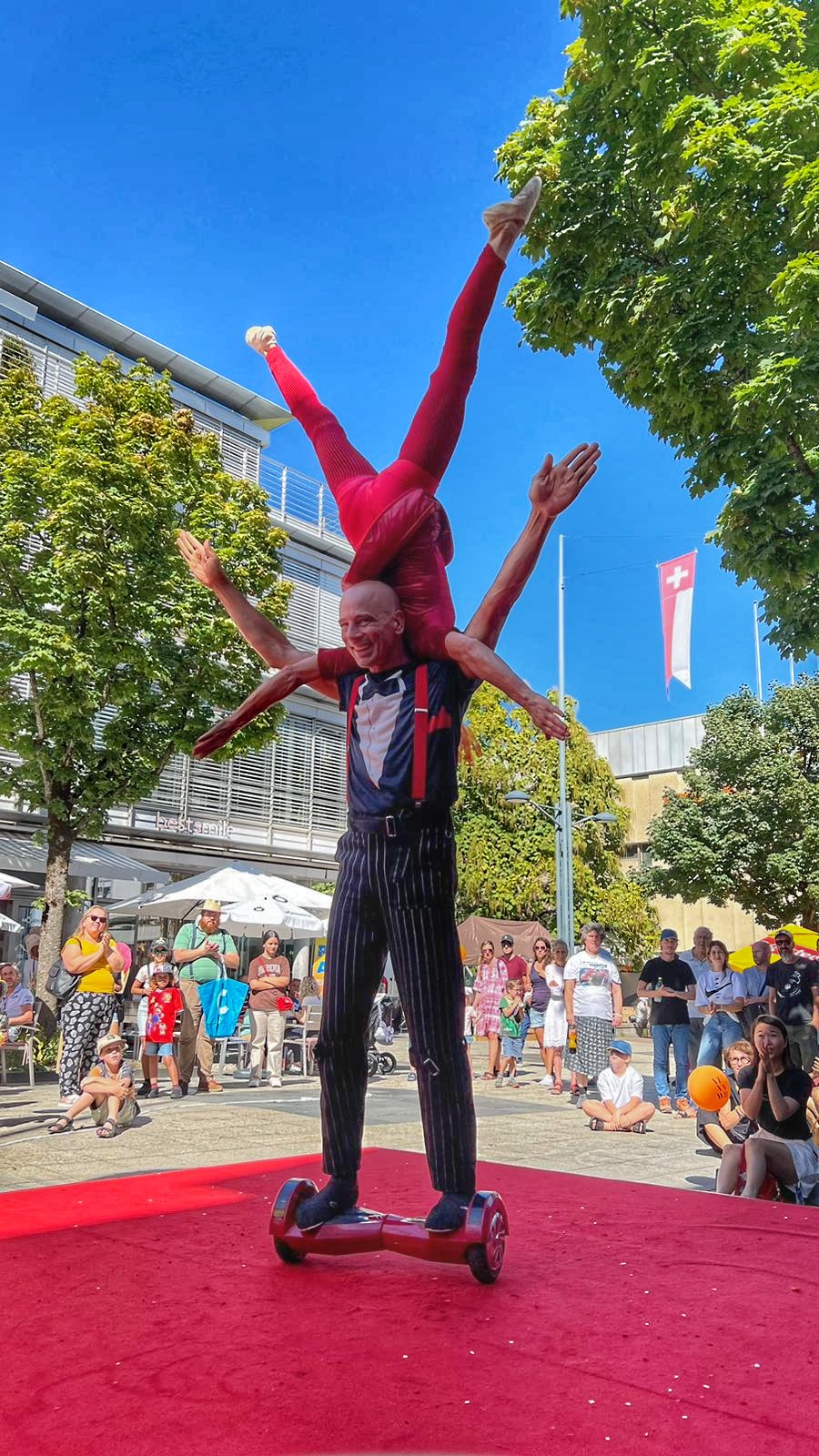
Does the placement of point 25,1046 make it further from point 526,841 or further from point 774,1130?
point 526,841

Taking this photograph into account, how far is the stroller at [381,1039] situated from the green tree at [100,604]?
448cm

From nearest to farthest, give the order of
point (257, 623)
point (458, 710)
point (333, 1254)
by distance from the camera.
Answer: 1. point (333, 1254)
2. point (458, 710)
3. point (257, 623)

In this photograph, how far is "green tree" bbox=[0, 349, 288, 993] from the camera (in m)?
14.2

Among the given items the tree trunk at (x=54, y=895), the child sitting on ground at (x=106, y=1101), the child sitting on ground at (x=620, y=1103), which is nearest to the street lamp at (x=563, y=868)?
the tree trunk at (x=54, y=895)

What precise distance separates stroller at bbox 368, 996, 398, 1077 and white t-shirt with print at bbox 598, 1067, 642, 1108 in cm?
402

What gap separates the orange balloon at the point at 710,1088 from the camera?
6.21m

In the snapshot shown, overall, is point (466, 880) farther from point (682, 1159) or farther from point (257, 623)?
point (257, 623)

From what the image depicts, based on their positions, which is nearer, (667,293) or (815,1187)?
(815,1187)

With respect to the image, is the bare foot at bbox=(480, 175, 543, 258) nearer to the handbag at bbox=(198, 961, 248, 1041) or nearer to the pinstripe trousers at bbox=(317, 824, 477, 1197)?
the pinstripe trousers at bbox=(317, 824, 477, 1197)

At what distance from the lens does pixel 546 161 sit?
1052 cm

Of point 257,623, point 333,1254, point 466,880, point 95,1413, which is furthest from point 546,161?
point 466,880

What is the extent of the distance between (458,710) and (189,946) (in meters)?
8.63

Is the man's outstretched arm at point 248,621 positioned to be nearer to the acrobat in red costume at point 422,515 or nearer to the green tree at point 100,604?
the acrobat in red costume at point 422,515

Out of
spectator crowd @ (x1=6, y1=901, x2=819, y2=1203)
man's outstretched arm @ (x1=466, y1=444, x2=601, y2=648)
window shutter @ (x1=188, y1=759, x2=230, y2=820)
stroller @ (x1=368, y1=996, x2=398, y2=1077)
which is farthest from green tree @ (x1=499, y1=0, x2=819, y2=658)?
window shutter @ (x1=188, y1=759, x2=230, y2=820)
